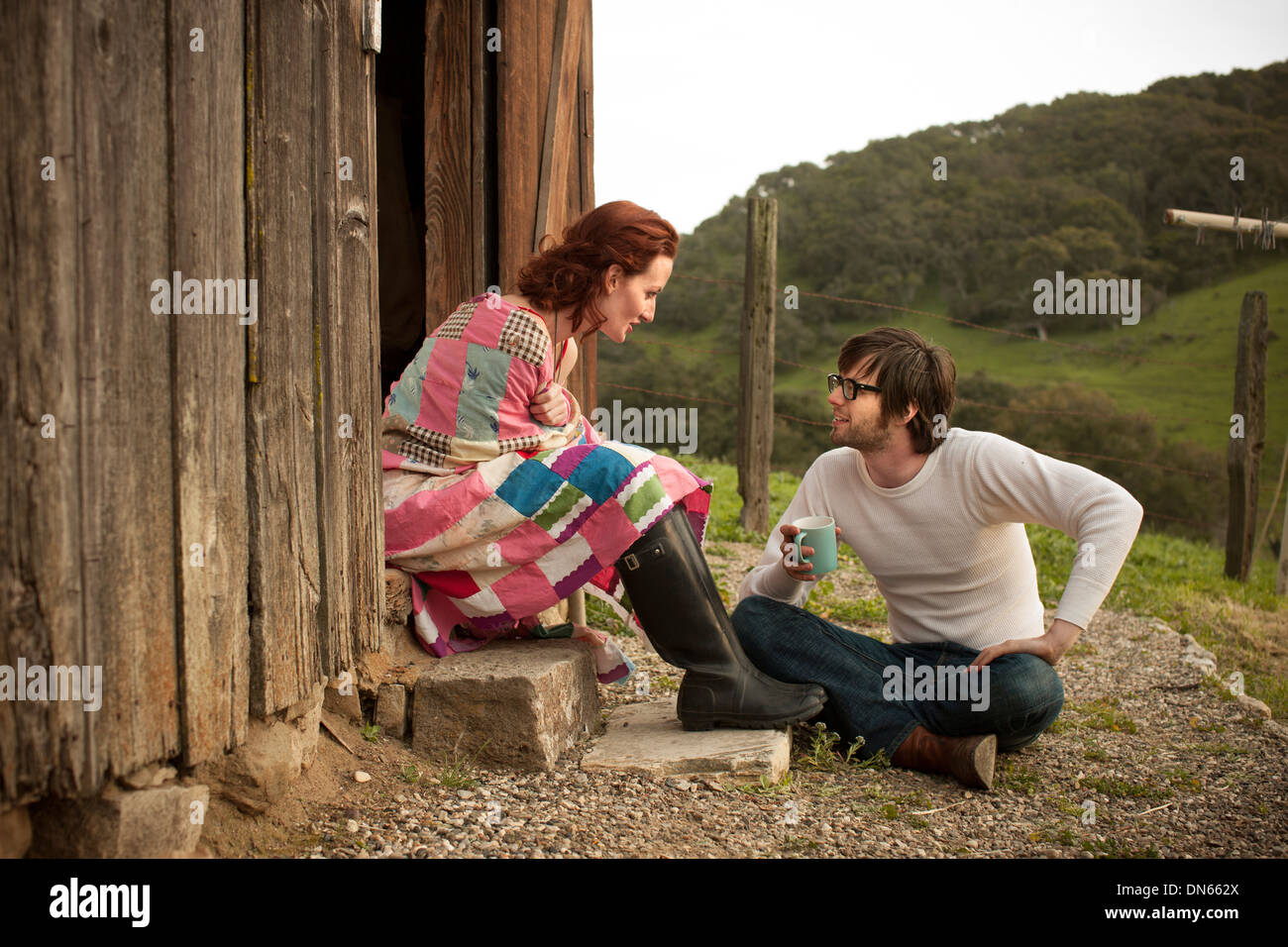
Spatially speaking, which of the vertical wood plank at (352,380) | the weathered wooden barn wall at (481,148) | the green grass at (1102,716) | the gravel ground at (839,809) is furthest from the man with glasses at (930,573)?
the weathered wooden barn wall at (481,148)

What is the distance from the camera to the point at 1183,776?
2947 mm

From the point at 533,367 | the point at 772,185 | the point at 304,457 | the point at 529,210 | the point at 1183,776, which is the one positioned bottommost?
the point at 1183,776

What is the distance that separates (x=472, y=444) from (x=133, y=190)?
49.2 inches

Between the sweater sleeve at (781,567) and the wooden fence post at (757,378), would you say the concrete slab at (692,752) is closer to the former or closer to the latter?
the sweater sleeve at (781,567)

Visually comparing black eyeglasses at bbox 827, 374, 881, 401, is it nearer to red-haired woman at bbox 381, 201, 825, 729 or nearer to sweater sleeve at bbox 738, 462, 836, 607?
sweater sleeve at bbox 738, 462, 836, 607

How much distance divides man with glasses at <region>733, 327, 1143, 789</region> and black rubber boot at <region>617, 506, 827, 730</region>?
0.20 metres

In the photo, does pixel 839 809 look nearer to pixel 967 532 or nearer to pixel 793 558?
pixel 793 558

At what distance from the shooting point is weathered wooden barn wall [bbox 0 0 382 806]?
1.62 metres

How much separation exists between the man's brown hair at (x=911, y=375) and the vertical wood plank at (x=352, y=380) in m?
1.40

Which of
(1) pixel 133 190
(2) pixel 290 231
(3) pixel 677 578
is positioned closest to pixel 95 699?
(1) pixel 133 190

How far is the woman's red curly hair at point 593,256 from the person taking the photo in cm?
308

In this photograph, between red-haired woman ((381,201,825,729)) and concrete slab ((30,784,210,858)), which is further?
red-haired woman ((381,201,825,729))

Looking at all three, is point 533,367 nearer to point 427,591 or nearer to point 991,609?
point 427,591

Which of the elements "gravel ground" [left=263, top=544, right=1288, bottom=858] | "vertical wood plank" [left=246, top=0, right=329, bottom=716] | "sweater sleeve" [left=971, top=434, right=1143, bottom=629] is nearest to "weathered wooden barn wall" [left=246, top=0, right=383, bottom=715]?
"vertical wood plank" [left=246, top=0, right=329, bottom=716]
